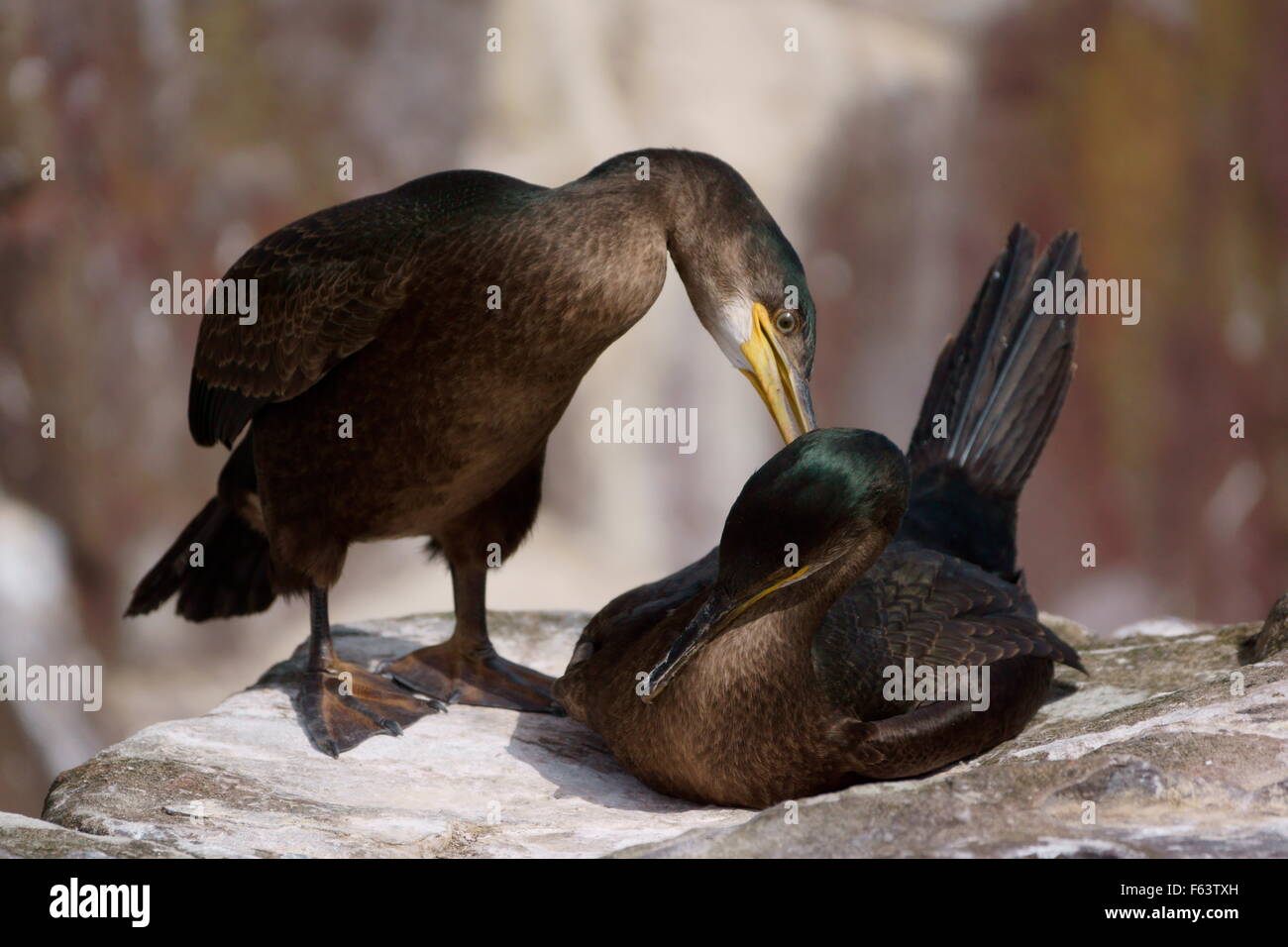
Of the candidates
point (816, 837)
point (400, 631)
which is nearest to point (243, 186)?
point (400, 631)

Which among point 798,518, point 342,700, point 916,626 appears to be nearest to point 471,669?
point 342,700

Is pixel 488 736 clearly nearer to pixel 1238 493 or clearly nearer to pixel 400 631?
pixel 400 631

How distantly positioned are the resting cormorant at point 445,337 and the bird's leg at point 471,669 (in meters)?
0.02

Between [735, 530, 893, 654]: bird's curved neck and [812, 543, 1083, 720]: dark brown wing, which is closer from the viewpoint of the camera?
[735, 530, 893, 654]: bird's curved neck

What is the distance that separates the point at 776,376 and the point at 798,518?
890 mm

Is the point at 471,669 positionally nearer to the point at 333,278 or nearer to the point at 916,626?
the point at 333,278

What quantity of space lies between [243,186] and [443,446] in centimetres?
643

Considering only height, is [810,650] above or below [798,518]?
below

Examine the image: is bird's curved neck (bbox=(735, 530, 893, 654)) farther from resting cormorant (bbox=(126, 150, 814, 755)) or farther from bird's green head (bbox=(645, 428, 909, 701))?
resting cormorant (bbox=(126, 150, 814, 755))

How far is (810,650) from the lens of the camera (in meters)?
3.64

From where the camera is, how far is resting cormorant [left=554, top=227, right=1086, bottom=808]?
137 inches

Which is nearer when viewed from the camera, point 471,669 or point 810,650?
point 810,650

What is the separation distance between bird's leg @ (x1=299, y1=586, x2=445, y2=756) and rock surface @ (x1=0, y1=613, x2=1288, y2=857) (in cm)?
6

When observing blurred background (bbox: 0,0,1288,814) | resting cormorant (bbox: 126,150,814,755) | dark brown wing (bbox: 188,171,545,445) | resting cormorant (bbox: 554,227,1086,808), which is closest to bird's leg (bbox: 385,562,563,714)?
resting cormorant (bbox: 126,150,814,755)
